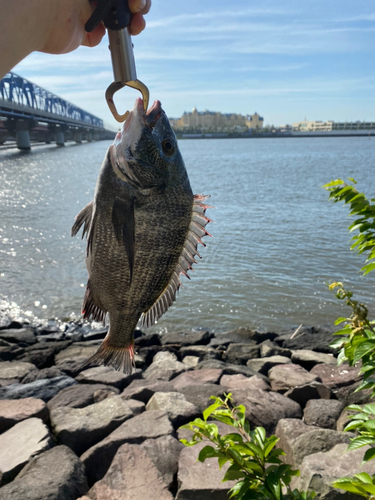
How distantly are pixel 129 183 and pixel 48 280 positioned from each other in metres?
12.3

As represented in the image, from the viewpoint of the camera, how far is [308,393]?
675 cm

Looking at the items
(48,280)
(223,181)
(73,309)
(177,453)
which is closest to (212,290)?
(73,309)

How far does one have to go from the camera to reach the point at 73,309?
1202 cm

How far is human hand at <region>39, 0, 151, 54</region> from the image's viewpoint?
6.38 feet

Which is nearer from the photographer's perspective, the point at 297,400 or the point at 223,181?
the point at 297,400

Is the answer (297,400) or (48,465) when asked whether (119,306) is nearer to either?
(48,465)

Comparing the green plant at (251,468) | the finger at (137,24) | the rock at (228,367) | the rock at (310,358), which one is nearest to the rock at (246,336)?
the rock at (310,358)

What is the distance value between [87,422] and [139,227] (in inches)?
171

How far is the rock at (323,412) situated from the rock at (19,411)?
348cm

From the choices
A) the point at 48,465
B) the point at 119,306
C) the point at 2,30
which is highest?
the point at 2,30

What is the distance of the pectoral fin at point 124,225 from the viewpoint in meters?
2.19

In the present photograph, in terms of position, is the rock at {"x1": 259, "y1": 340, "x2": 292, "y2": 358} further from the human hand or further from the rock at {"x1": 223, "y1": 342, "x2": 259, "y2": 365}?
the human hand

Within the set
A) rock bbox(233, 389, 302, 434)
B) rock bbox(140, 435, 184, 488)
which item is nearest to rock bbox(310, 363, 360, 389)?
rock bbox(233, 389, 302, 434)

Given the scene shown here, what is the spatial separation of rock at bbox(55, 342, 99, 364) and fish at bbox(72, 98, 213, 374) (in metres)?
6.79
